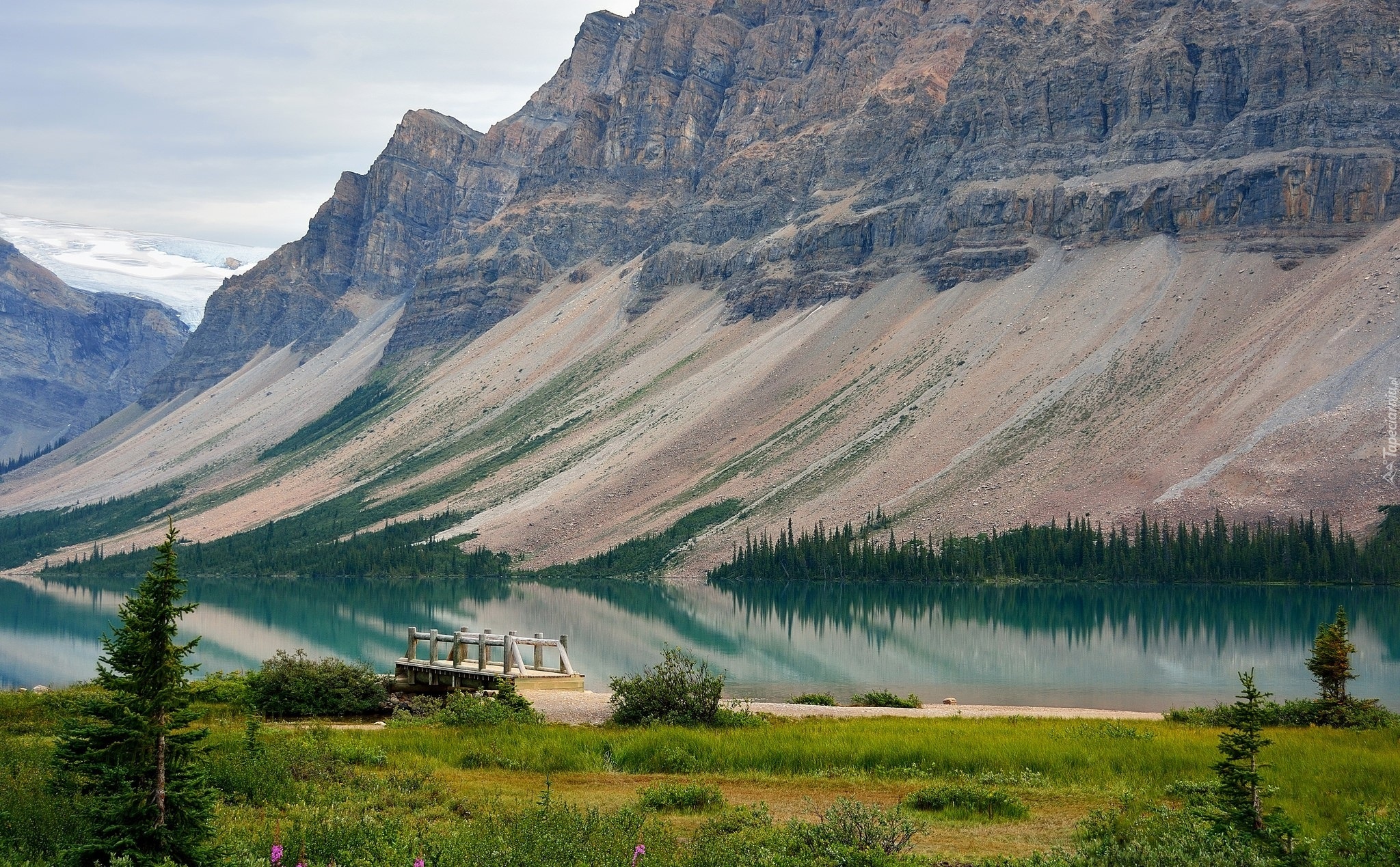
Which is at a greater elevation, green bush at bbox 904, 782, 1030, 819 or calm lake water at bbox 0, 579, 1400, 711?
green bush at bbox 904, 782, 1030, 819

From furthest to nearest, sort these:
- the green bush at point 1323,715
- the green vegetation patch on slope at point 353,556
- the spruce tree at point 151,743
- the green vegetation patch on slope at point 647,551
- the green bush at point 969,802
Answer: the green vegetation patch on slope at point 353,556
the green vegetation patch on slope at point 647,551
the green bush at point 1323,715
the green bush at point 969,802
the spruce tree at point 151,743

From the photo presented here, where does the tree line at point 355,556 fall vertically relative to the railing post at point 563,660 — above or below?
below

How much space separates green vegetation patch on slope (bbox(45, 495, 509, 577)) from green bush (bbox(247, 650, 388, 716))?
12467cm

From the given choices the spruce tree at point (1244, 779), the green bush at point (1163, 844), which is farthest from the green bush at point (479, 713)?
the spruce tree at point (1244, 779)

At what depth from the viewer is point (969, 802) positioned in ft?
65.9

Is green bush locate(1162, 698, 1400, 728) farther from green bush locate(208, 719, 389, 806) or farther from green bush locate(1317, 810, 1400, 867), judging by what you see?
green bush locate(208, 719, 389, 806)

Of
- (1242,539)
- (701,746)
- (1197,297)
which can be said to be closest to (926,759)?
(701,746)

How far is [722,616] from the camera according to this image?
317ft

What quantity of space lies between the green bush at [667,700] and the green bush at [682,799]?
7.47 meters

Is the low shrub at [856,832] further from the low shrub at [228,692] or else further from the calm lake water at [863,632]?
the calm lake water at [863,632]

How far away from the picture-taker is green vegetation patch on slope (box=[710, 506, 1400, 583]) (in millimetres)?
113562

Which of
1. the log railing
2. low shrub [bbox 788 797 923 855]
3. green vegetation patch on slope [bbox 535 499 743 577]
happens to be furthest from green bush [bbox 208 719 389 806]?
green vegetation patch on slope [bbox 535 499 743 577]

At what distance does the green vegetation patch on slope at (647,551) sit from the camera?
5881 inches

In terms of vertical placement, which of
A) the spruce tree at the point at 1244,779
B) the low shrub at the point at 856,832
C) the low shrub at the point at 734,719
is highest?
the spruce tree at the point at 1244,779
